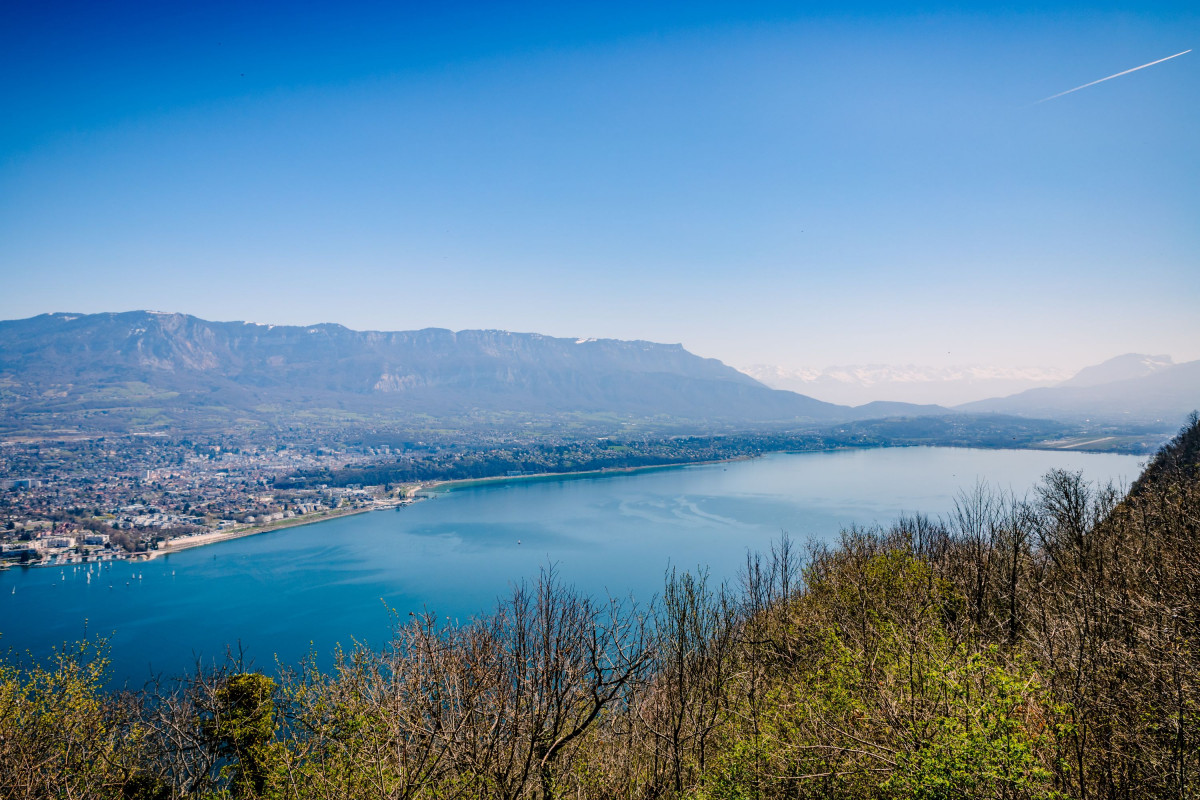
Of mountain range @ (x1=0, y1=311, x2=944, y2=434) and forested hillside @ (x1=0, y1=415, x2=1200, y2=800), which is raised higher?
mountain range @ (x1=0, y1=311, x2=944, y2=434)

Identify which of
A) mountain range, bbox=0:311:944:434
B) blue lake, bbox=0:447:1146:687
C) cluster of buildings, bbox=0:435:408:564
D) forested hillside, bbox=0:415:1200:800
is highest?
mountain range, bbox=0:311:944:434

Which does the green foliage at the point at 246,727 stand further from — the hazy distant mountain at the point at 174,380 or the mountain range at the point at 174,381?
the hazy distant mountain at the point at 174,380

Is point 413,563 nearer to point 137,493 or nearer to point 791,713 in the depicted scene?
point 791,713

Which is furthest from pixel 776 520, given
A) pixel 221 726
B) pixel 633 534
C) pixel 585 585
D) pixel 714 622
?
pixel 221 726

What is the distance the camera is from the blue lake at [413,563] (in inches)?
942

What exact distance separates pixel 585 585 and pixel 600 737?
21.2 metres

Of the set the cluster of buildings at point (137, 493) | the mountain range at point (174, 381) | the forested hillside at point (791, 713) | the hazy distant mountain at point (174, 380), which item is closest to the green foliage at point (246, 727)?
the forested hillside at point (791, 713)

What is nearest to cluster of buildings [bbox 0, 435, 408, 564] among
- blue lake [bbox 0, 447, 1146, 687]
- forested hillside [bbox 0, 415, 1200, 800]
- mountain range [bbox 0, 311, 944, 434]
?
blue lake [bbox 0, 447, 1146, 687]

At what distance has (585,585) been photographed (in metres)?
27.9

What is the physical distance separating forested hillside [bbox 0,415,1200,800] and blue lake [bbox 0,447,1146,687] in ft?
17.1

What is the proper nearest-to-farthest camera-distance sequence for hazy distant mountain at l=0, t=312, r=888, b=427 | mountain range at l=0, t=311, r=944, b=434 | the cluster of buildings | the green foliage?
the green foliage → the cluster of buildings → mountain range at l=0, t=311, r=944, b=434 → hazy distant mountain at l=0, t=312, r=888, b=427

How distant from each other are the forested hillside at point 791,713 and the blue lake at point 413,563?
5219 mm

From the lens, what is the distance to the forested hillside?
171 inches

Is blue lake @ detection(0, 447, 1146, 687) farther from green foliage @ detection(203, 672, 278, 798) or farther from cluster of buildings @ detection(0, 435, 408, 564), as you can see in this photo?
cluster of buildings @ detection(0, 435, 408, 564)
